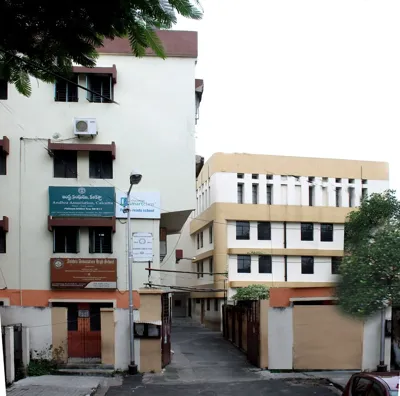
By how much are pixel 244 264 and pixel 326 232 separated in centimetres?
52

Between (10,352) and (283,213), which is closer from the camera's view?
(283,213)

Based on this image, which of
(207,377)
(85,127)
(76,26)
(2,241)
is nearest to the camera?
(76,26)

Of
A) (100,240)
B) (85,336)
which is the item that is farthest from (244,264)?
(85,336)

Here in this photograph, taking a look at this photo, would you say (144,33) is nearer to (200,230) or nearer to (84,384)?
(200,230)

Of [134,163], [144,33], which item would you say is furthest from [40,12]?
[134,163]

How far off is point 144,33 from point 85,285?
2.43m

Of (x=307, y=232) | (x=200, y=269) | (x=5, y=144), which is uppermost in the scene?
(x=5, y=144)

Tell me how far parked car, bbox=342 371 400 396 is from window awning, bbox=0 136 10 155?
2.30 meters

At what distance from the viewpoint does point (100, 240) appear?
11.4 feet

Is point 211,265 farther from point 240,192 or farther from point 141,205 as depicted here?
point 141,205

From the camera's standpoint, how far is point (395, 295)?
1.83 metres

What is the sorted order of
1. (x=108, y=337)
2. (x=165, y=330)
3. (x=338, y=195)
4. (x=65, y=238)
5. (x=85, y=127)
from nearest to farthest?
(x=338, y=195) < (x=65, y=238) < (x=85, y=127) < (x=108, y=337) < (x=165, y=330)

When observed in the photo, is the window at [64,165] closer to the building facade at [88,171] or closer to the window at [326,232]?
the building facade at [88,171]

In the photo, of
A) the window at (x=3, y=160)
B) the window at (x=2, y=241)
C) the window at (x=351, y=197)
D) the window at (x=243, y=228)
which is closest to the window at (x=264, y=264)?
the window at (x=243, y=228)
